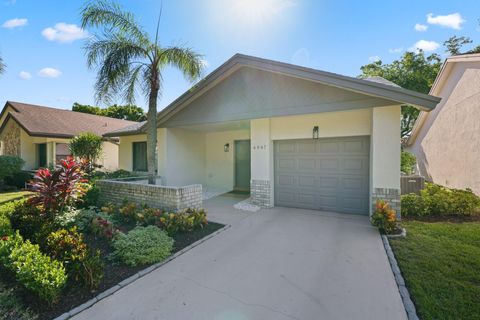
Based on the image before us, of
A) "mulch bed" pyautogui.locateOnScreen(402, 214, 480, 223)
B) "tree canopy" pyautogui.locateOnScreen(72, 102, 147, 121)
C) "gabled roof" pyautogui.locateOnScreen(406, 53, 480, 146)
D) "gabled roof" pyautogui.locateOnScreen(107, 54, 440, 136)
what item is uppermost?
"tree canopy" pyautogui.locateOnScreen(72, 102, 147, 121)

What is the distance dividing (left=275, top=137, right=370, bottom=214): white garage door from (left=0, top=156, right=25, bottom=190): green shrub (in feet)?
48.6

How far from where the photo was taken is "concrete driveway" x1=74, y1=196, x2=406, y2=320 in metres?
2.94

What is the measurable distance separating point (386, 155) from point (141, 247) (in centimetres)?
652

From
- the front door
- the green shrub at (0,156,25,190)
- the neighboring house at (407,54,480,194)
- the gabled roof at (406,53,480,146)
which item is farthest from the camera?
the green shrub at (0,156,25,190)

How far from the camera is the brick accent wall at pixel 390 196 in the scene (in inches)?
239

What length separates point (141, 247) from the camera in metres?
4.38

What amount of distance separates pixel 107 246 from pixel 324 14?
402 inches

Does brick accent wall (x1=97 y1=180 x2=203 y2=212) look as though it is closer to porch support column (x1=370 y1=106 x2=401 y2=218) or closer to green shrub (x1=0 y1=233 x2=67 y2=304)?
green shrub (x1=0 y1=233 x2=67 y2=304)

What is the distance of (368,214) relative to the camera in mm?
6969

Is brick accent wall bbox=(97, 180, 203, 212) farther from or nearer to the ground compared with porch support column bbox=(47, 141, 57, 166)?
nearer to the ground

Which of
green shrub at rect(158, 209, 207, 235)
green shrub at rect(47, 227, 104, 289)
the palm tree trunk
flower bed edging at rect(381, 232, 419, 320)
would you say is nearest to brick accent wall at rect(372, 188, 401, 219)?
flower bed edging at rect(381, 232, 419, 320)

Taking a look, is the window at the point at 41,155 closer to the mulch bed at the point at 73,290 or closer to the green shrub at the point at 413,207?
the mulch bed at the point at 73,290

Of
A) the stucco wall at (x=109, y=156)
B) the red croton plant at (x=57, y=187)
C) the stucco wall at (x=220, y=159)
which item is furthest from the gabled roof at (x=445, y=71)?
the stucco wall at (x=109, y=156)

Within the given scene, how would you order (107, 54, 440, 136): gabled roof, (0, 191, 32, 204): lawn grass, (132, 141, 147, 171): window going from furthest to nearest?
1. (132, 141, 147, 171): window
2. (0, 191, 32, 204): lawn grass
3. (107, 54, 440, 136): gabled roof
